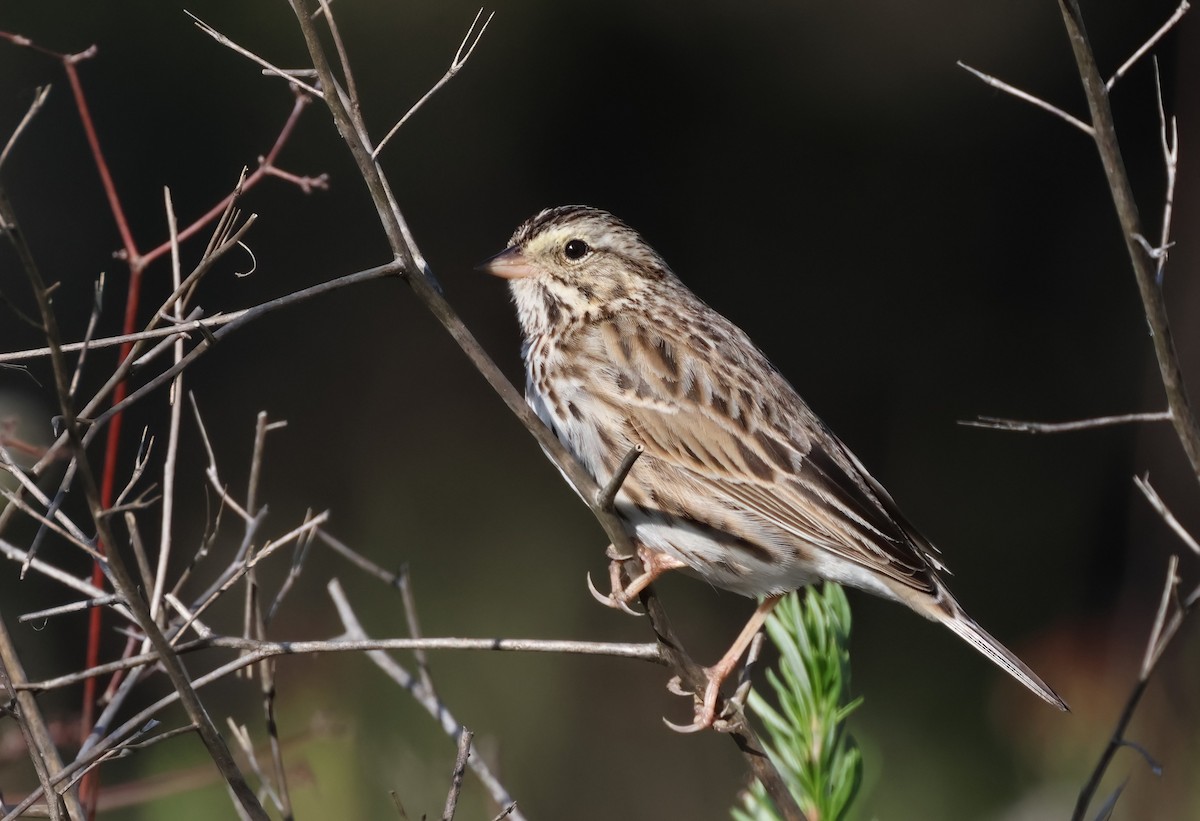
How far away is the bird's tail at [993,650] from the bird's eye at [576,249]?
1.30m

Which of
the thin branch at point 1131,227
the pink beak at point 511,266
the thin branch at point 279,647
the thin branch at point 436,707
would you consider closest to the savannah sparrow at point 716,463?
the pink beak at point 511,266

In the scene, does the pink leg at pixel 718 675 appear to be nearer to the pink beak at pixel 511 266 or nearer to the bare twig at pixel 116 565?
the pink beak at pixel 511 266

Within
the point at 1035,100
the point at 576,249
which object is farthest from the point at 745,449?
the point at 1035,100

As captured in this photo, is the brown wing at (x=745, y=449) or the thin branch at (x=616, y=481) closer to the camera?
the thin branch at (x=616, y=481)

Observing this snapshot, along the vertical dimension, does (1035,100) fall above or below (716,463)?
above

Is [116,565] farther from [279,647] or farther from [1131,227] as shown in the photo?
[1131,227]

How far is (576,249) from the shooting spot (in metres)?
3.52

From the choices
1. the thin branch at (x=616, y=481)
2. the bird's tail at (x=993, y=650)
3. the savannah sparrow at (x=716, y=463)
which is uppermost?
the thin branch at (x=616, y=481)

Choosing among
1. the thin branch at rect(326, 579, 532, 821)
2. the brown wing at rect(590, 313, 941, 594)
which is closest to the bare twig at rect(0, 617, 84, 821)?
the thin branch at rect(326, 579, 532, 821)

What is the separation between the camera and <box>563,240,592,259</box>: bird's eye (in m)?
3.51

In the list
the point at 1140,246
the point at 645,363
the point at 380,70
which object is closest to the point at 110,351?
the point at 380,70

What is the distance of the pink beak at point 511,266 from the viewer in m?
3.52

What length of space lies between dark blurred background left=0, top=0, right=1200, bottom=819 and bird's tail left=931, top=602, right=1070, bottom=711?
2.93 metres

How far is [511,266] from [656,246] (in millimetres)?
4048
